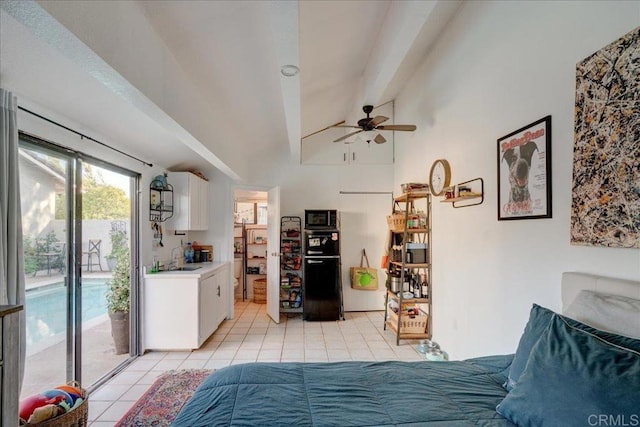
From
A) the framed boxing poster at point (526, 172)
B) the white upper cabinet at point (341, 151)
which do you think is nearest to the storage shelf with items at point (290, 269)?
the white upper cabinet at point (341, 151)

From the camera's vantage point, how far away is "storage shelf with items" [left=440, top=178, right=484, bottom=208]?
2.66 m

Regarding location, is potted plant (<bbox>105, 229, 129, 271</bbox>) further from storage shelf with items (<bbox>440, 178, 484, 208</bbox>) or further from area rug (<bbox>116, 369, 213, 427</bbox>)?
storage shelf with items (<bbox>440, 178, 484, 208</bbox>)

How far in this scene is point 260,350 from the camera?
12.0 ft

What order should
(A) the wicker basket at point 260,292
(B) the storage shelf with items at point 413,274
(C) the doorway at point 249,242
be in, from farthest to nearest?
(C) the doorway at point 249,242 < (A) the wicker basket at point 260,292 < (B) the storage shelf with items at point 413,274

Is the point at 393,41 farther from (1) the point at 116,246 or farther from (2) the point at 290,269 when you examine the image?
(2) the point at 290,269

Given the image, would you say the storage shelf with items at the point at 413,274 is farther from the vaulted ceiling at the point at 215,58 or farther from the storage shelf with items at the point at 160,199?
the storage shelf with items at the point at 160,199

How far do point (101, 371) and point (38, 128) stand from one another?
229cm

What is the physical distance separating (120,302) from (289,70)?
303 centimetres

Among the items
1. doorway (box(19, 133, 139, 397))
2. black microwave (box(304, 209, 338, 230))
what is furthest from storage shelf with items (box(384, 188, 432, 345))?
doorway (box(19, 133, 139, 397))

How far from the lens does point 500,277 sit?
93.4 inches

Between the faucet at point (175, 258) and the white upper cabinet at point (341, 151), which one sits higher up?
the white upper cabinet at point (341, 151)

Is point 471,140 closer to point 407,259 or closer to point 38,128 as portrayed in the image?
point 407,259

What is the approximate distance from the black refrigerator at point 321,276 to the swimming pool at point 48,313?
279 cm

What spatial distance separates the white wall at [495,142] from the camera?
1.70 m
